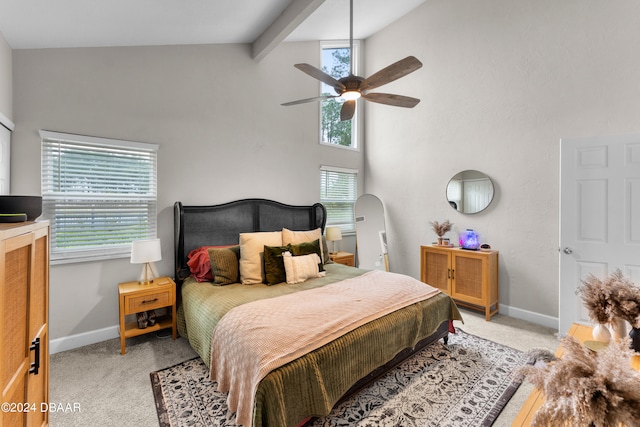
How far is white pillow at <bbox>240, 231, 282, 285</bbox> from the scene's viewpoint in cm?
294

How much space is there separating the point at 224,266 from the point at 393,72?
2.36 m

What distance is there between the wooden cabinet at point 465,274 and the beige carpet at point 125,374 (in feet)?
1.13

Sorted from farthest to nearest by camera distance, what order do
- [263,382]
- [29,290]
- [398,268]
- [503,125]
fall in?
[398,268]
[503,125]
[263,382]
[29,290]

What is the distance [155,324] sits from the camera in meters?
2.89

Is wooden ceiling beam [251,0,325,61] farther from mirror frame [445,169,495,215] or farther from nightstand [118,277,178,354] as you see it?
nightstand [118,277,178,354]

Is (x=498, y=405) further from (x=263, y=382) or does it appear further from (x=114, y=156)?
(x=114, y=156)

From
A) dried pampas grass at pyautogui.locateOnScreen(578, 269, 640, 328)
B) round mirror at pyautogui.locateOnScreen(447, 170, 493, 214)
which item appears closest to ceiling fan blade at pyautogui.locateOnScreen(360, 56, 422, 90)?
dried pampas grass at pyautogui.locateOnScreen(578, 269, 640, 328)

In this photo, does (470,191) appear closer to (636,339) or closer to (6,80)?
(636,339)

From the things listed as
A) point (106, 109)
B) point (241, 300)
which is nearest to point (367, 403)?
point (241, 300)

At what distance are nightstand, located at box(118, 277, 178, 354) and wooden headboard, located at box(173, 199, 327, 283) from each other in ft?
0.93

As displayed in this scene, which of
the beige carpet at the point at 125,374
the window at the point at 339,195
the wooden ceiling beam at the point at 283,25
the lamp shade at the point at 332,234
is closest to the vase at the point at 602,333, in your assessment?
the beige carpet at the point at 125,374

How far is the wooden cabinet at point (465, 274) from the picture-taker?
11.5ft

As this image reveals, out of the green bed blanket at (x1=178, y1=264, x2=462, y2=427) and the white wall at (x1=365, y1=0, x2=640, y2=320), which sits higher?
the white wall at (x1=365, y1=0, x2=640, y2=320)

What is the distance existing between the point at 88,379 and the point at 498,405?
10.1ft
